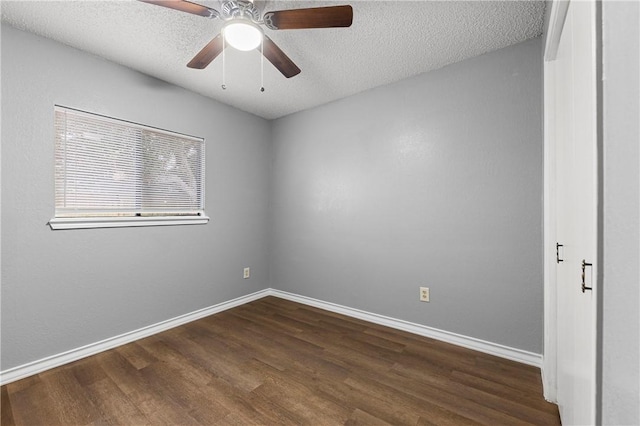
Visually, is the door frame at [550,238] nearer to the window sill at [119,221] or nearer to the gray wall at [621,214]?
the gray wall at [621,214]

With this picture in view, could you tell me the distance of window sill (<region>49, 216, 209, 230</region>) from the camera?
1951 mm

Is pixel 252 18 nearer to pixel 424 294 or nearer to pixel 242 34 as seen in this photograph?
pixel 242 34

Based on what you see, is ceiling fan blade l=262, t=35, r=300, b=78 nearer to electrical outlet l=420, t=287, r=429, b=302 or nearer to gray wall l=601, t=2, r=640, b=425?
gray wall l=601, t=2, r=640, b=425

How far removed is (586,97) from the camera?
2.73 ft

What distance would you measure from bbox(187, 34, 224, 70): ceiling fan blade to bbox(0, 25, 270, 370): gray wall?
3.16ft

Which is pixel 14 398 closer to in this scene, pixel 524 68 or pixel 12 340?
pixel 12 340

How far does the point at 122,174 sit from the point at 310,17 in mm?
2019

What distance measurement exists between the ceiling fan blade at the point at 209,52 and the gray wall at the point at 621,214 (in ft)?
5.61

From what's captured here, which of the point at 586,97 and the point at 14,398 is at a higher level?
the point at 586,97

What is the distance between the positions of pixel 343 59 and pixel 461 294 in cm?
220

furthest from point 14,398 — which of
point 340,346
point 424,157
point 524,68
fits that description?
point 524,68

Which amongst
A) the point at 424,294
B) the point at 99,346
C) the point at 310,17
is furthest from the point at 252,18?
the point at 99,346

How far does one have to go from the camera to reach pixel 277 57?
174 centimetres

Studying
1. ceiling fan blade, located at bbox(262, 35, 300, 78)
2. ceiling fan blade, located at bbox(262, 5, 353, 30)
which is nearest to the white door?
ceiling fan blade, located at bbox(262, 5, 353, 30)
